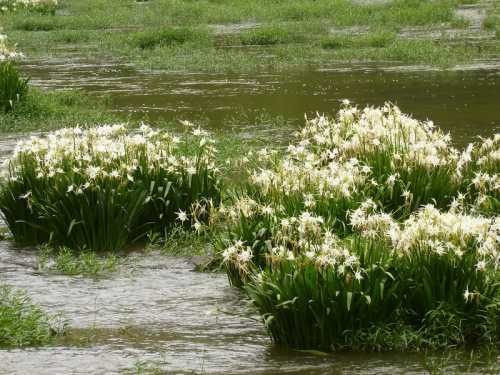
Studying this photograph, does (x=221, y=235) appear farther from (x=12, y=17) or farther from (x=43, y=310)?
(x=12, y=17)

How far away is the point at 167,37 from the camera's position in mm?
29719

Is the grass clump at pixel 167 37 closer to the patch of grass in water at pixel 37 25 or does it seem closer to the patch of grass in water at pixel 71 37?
the patch of grass in water at pixel 71 37

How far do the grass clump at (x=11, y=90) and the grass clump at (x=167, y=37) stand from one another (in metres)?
11.2

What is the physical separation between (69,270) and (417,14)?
23.4 m

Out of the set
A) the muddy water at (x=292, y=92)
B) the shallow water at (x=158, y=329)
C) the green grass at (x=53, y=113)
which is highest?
the green grass at (x=53, y=113)

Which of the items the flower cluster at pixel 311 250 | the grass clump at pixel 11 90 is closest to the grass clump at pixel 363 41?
the grass clump at pixel 11 90

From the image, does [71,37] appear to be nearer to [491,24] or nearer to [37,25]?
[37,25]

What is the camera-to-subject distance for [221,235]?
31.3 feet

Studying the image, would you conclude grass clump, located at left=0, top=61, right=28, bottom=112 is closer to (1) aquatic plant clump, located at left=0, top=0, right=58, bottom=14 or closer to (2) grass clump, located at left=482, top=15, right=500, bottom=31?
(2) grass clump, located at left=482, top=15, right=500, bottom=31

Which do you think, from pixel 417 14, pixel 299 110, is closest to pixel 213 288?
pixel 299 110

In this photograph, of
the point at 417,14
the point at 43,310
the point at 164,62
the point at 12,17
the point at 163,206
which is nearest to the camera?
the point at 43,310

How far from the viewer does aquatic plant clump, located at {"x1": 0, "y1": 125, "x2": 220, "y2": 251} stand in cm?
1027

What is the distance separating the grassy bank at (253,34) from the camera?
25.6m

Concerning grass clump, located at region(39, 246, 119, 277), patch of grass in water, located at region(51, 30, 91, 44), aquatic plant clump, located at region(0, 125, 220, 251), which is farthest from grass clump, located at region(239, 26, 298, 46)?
grass clump, located at region(39, 246, 119, 277)
